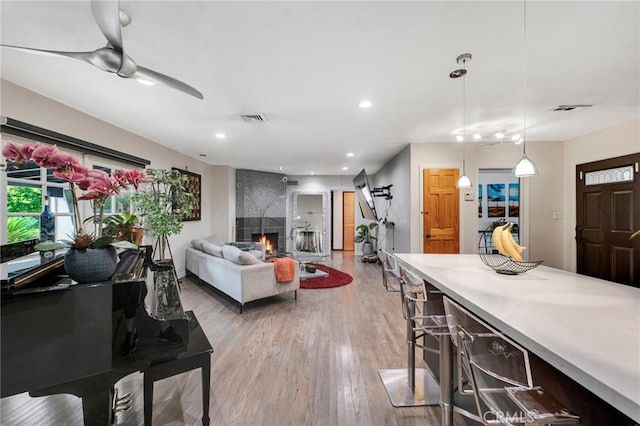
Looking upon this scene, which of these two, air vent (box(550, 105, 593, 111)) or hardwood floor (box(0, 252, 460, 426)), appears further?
air vent (box(550, 105, 593, 111))

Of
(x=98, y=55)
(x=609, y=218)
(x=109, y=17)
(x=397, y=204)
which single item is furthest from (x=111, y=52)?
(x=609, y=218)

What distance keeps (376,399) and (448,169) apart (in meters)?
3.90

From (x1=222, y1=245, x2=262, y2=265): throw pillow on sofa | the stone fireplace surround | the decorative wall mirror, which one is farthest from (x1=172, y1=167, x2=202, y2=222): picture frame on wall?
the decorative wall mirror

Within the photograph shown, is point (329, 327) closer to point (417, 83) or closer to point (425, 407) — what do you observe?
point (425, 407)

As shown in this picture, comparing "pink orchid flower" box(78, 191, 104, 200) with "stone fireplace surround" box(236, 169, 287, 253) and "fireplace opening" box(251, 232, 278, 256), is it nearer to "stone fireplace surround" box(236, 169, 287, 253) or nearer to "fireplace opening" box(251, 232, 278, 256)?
"stone fireplace surround" box(236, 169, 287, 253)

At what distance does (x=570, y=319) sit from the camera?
3.41ft

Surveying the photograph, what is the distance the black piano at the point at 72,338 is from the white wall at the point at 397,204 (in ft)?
14.2

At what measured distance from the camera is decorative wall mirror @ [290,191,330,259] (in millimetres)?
8484

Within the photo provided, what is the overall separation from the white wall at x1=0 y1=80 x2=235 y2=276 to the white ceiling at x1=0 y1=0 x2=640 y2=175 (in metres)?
0.14

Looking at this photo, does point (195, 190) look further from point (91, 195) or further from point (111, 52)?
point (91, 195)

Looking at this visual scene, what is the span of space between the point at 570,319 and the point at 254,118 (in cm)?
335

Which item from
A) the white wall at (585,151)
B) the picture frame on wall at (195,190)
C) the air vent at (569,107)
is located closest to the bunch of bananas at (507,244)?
the air vent at (569,107)

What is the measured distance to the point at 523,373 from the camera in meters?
0.90

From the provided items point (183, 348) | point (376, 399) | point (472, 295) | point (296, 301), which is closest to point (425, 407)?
point (376, 399)
